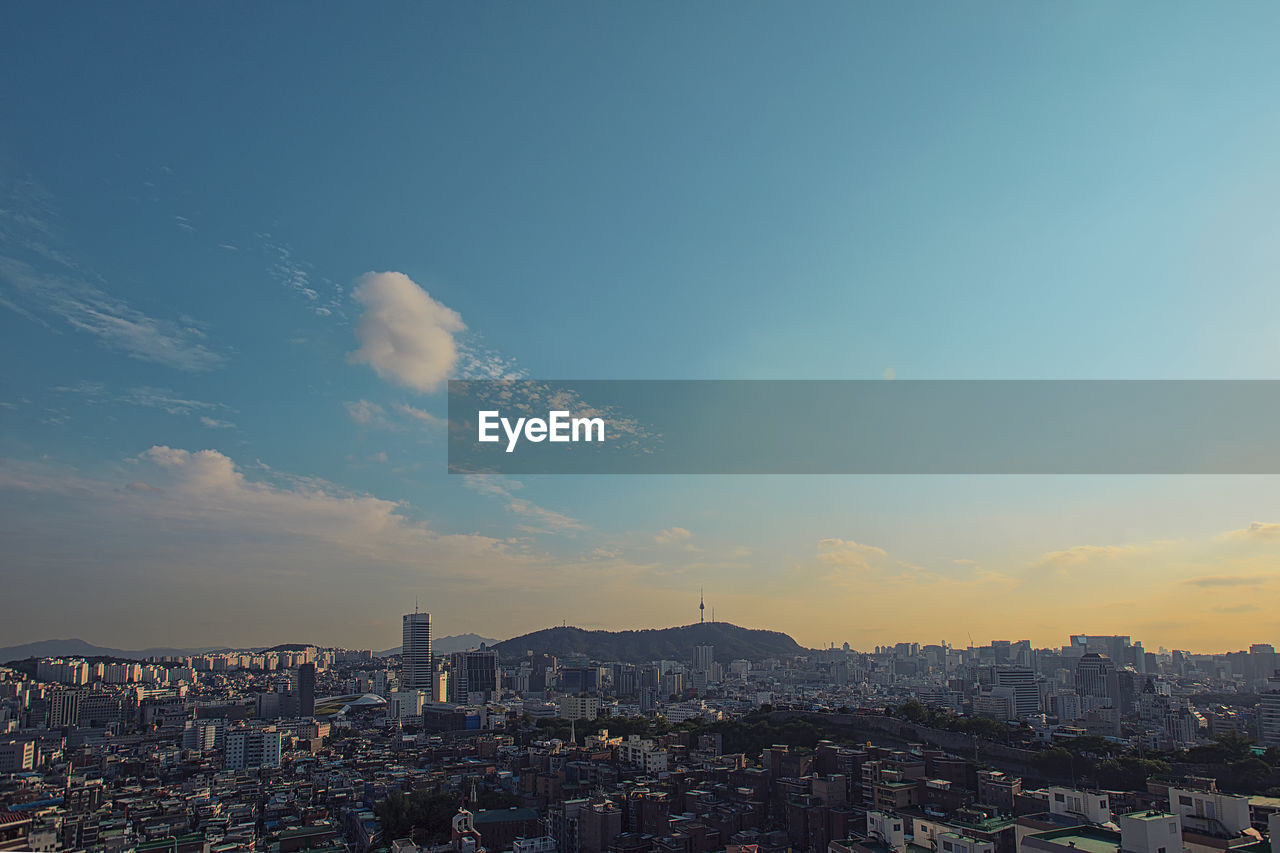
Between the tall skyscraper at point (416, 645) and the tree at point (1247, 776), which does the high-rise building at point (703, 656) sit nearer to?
the tall skyscraper at point (416, 645)

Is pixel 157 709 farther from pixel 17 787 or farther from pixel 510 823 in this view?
pixel 510 823

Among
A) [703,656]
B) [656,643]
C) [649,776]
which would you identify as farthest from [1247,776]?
[656,643]

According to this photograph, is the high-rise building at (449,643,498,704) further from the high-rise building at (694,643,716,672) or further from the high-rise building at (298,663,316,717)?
the high-rise building at (694,643,716,672)

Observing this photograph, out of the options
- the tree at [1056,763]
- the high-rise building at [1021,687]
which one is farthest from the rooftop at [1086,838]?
the high-rise building at [1021,687]

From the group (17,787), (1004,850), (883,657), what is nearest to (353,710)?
(17,787)

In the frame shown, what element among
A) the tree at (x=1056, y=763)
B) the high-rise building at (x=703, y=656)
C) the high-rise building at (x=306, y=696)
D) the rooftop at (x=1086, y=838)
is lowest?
the high-rise building at (x=703, y=656)

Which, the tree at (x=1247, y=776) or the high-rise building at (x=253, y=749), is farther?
the high-rise building at (x=253, y=749)

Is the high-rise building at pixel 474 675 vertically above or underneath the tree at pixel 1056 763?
underneath
